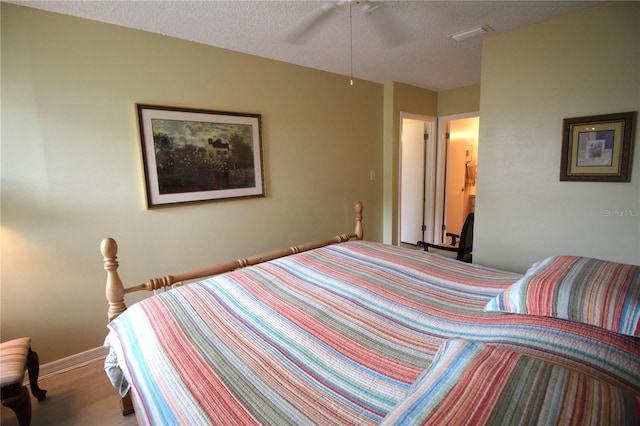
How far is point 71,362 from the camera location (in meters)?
2.18

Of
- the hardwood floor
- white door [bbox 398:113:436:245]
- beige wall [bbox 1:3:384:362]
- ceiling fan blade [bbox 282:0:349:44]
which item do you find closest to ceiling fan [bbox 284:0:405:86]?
ceiling fan blade [bbox 282:0:349:44]

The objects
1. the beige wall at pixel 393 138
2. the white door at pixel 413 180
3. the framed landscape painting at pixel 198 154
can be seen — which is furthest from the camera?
the white door at pixel 413 180

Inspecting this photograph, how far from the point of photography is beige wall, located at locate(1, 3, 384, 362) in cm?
193

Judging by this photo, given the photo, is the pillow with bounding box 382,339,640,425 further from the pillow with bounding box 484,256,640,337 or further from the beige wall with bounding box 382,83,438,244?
the beige wall with bounding box 382,83,438,244

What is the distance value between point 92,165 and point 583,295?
2.78 meters

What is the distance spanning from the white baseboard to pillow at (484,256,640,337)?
265 cm

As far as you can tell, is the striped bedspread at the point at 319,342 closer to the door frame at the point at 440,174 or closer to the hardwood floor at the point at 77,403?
the hardwood floor at the point at 77,403

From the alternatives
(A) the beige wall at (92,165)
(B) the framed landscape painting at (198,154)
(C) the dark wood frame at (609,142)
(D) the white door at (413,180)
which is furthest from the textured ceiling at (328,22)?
(D) the white door at (413,180)

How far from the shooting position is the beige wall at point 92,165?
193cm

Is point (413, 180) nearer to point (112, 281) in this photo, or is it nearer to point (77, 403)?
point (112, 281)

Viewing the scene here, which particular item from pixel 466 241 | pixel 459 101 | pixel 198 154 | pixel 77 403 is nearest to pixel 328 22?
pixel 198 154

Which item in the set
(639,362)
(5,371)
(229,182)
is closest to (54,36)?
(229,182)

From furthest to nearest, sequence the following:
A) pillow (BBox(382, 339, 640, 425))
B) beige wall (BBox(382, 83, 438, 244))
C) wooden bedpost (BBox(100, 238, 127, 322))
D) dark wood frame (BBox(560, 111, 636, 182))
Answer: beige wall (BBox(382, 83, 438, 244)), dark wood frame (BBox(560, 111, 636, 182)), wooden bedpost (BBox(100, 238, 127, 322)), pillow (BBox(382, 339, 640, 425))

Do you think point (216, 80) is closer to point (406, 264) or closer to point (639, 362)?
point (406, 264)
